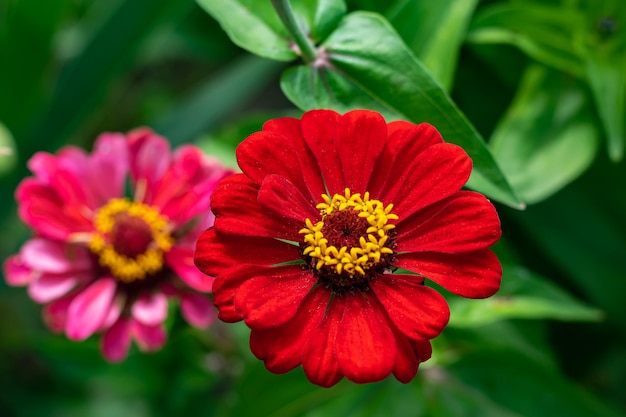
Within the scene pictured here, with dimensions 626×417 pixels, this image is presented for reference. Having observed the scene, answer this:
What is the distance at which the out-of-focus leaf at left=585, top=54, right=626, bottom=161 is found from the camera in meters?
0.81

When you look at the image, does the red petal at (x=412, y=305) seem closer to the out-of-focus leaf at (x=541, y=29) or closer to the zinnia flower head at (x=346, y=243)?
the zinnia flower head at (x=346, y=243)

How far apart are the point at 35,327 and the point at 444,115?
0.96 metres

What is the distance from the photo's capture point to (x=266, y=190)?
56cm

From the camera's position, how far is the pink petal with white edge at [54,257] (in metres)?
0.77

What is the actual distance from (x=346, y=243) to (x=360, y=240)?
0.05 feet

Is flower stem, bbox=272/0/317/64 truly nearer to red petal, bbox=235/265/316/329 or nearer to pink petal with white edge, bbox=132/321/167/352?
red petal, bbox=235/265/316/329

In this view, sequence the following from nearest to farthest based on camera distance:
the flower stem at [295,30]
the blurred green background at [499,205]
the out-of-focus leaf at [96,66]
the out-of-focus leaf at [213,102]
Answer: the flower stem at [295,30], the blurred green background at [499,205], the out-of-focus leaf at [96,66], the out-of-focus leaf at [213,102]

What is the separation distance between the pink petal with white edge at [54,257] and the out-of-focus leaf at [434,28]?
428 millimetres

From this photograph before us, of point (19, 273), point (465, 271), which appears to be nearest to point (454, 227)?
point (465, 271)

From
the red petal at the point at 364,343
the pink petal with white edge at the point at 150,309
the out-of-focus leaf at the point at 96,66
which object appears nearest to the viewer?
the red petal at the point at 364,343

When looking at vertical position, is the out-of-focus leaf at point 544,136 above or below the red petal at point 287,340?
below

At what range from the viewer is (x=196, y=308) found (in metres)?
0.77

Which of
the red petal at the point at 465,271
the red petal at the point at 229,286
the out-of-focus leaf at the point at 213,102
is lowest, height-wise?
the out-of-focus leaf at the point at 213,102

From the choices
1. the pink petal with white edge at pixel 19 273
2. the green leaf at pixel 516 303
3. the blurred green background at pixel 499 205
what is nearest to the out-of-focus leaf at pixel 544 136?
the blurred green background at pixel 499 205
